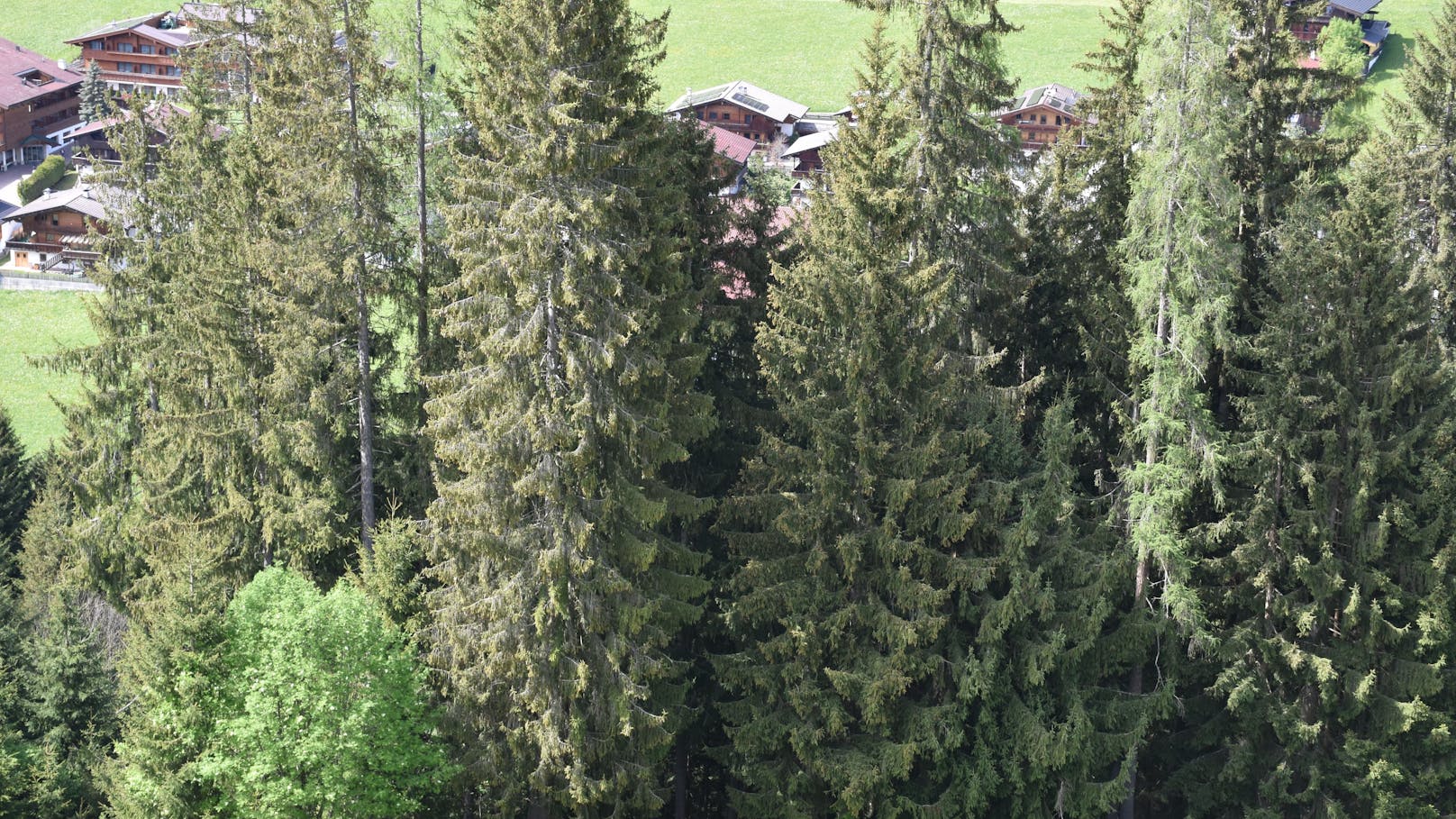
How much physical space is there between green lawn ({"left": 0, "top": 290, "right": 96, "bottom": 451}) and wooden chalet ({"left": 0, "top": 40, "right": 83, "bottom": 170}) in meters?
30.1

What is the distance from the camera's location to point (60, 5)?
412 feet

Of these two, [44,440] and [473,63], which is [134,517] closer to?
[473,63]

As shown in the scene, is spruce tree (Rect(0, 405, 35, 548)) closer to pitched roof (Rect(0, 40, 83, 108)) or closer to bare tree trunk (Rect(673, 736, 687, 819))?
Answer: bare tree trunk (Rect(673, 736, 687, 819))

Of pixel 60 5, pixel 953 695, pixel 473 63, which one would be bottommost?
pixel 953 695

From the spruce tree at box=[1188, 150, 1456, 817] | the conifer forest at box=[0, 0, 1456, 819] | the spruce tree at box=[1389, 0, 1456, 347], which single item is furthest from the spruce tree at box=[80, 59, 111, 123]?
the spruce tree at box=[1188, 150, 1456, 817]

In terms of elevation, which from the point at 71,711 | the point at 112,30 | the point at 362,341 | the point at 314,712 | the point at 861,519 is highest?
the point at 112,30

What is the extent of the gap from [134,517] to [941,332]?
75.2 feet

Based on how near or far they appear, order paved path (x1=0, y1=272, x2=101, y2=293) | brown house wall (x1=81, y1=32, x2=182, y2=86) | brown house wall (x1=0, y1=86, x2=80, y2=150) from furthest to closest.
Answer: brown house wall (x1=81, y1=32, x2=182, y2=86) → brown house wall (x1=0, y1=86, x2=80, y2=150) → paved path (x1=0, y1=272, x2=101, y2=293)

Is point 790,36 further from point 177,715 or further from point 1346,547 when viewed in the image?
point 177,715

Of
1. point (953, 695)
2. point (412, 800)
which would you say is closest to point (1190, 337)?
point (953, 695)

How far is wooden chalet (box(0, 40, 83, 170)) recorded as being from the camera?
310 ft

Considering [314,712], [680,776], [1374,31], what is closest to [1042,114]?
[1374,31]

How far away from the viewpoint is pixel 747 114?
89312mm

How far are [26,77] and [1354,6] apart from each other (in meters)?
99.1
